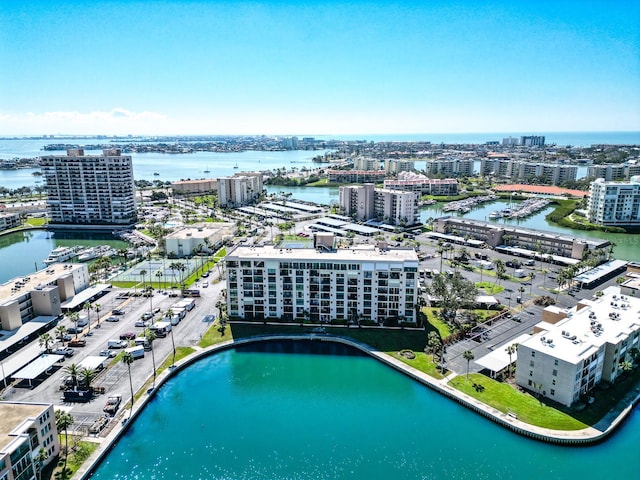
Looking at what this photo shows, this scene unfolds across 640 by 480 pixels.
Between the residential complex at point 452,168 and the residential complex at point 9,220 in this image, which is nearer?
the residential complex at point 9,220

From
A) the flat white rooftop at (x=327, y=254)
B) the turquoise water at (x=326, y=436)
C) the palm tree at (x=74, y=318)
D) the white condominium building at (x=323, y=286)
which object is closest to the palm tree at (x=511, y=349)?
the turquoise water at (x=326, y=436)

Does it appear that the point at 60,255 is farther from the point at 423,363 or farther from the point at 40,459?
the point at 423,363

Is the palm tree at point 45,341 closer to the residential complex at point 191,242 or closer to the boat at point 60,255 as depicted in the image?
the residential complex at point 191,242

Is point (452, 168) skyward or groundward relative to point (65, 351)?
skyward

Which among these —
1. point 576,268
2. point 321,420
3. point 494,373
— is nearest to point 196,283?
point 321,420

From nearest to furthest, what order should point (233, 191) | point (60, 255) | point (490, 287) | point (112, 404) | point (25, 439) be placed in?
point (25, 439)
point (112, 404)
point (490, 287)
point (60, 255)
point (233, 191)

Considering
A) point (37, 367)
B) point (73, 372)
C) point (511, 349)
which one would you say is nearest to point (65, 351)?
point (37, 367)

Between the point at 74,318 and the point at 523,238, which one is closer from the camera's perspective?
the point at 74,318
